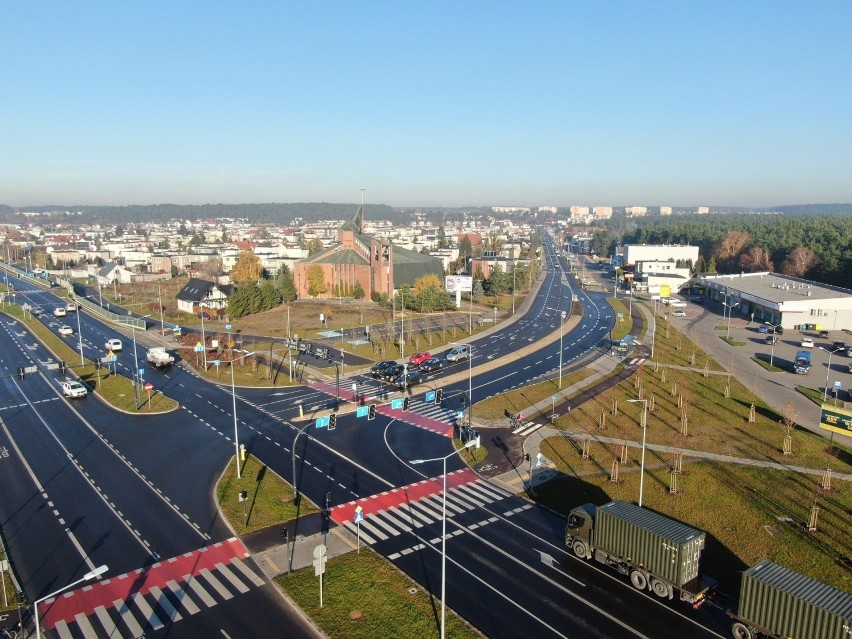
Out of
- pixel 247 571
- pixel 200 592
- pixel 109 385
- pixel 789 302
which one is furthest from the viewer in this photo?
pixel 789 302

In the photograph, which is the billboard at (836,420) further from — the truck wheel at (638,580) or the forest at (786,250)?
the forest at (786,250)

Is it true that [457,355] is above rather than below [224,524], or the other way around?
below

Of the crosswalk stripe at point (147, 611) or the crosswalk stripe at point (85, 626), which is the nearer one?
the crosswalk stripe at point (85, 626)

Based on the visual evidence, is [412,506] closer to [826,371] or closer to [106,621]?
[106,621]

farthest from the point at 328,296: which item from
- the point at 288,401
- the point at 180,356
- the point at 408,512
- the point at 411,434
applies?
the point at 408,512

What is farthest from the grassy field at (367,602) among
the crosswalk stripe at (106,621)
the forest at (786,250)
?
the forest at (786,250)

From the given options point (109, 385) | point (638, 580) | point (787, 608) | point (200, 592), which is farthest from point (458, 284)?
point (787, 608)

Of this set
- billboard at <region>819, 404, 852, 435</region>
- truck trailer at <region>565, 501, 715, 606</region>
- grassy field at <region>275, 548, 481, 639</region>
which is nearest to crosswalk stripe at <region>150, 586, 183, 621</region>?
grassy field at <region>275, 548, 481, 639</region>
